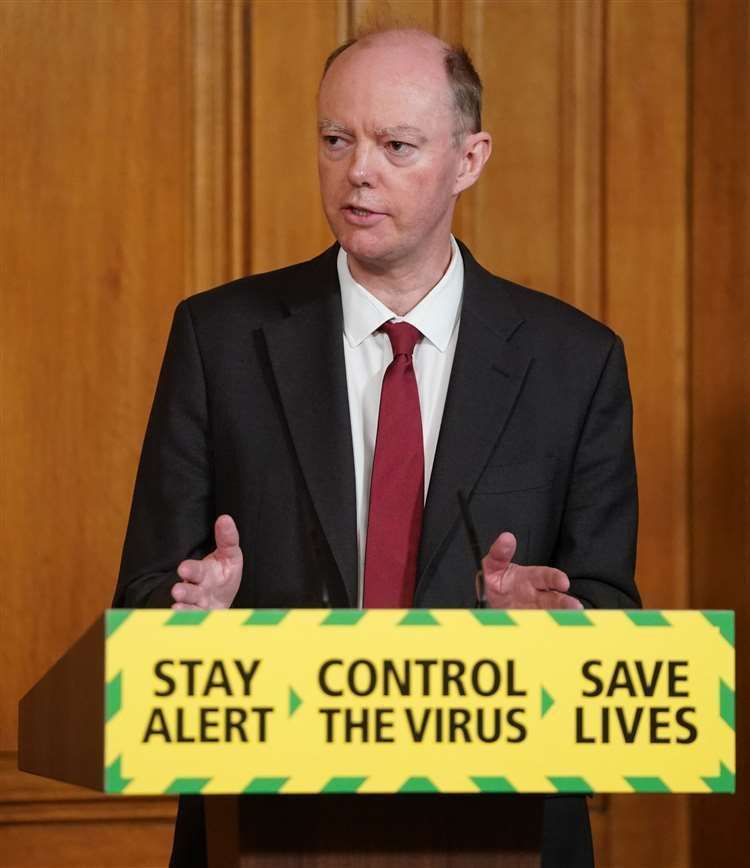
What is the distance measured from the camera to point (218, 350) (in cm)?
222

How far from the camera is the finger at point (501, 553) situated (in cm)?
162

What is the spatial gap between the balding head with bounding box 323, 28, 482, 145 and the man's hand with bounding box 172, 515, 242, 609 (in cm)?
86

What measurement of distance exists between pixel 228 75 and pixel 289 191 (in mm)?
261

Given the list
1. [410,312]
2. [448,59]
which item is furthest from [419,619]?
[448,59]

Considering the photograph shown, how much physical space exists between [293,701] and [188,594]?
1.31 ft

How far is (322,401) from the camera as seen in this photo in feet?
6.91

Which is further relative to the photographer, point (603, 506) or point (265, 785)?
point (603, 506)

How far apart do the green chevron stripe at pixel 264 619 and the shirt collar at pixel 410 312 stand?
100 centimetres

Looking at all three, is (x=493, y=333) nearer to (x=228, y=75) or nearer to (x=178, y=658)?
(x=178, y=658)

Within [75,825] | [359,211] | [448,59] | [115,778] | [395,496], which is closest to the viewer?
[115,778]

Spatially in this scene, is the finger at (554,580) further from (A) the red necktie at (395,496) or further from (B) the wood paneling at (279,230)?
(B) the wood paneling at (279,230)

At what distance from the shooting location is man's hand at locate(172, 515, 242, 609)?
5.28ft

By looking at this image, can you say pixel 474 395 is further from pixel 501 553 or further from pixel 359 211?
pixel 501 553

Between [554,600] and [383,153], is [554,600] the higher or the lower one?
the lower one
